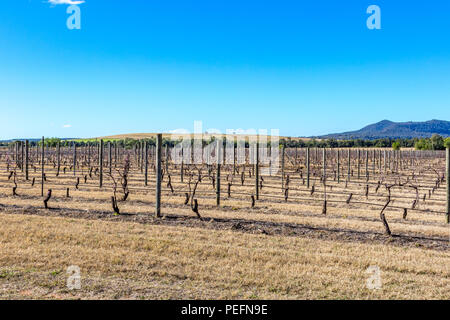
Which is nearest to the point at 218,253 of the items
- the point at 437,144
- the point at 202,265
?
the point at 202,265

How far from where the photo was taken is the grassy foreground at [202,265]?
4680 millimetres

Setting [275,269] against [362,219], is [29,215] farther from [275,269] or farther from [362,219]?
[362,219]

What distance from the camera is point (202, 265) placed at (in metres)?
5.66

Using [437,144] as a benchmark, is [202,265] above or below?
below

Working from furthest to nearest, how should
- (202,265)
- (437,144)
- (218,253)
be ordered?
1. (437,144)
2. (218,253)
3. (202,265)

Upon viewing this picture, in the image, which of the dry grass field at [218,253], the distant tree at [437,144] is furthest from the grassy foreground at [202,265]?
the distant tree at [437,144]

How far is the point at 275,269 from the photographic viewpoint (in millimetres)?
5531

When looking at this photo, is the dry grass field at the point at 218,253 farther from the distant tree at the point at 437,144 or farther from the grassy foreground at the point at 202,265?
the distant tree at the point at 437,144

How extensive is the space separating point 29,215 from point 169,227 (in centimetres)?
399

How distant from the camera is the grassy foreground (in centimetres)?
468

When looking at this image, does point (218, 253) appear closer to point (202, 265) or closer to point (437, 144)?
point (202, 265)
